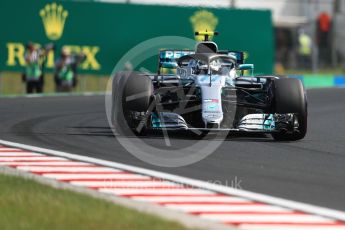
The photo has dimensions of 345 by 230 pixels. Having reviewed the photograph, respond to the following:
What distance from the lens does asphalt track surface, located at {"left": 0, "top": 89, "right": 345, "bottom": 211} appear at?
31.3ft

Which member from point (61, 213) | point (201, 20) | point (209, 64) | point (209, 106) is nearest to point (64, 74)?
point (201, 20)

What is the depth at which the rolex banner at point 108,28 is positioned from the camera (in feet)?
96.7

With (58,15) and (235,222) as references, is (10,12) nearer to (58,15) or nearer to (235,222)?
(58,15)

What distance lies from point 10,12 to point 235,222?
75.5ft

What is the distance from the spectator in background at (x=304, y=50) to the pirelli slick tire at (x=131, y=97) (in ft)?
99.6

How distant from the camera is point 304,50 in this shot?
156 feet

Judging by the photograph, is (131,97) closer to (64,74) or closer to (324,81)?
(64,74)

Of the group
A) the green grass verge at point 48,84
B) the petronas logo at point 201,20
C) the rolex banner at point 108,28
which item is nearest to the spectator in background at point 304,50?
the rolex banner at point 108,28

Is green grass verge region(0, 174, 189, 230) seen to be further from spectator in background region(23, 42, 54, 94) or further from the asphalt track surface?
spectator in background region(23, 42, 54, 94)

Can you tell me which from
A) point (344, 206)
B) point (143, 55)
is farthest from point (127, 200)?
point (143, 55)

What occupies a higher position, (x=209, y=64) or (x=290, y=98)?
(x=209, y=64)

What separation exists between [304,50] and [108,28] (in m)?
18.2

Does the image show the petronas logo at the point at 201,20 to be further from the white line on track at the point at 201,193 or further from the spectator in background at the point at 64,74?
the white line on track at the point at 201,193

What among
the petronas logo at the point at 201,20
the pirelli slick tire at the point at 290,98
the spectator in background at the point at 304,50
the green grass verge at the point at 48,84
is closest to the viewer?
the pirelli slick tire at the point at 290,98
